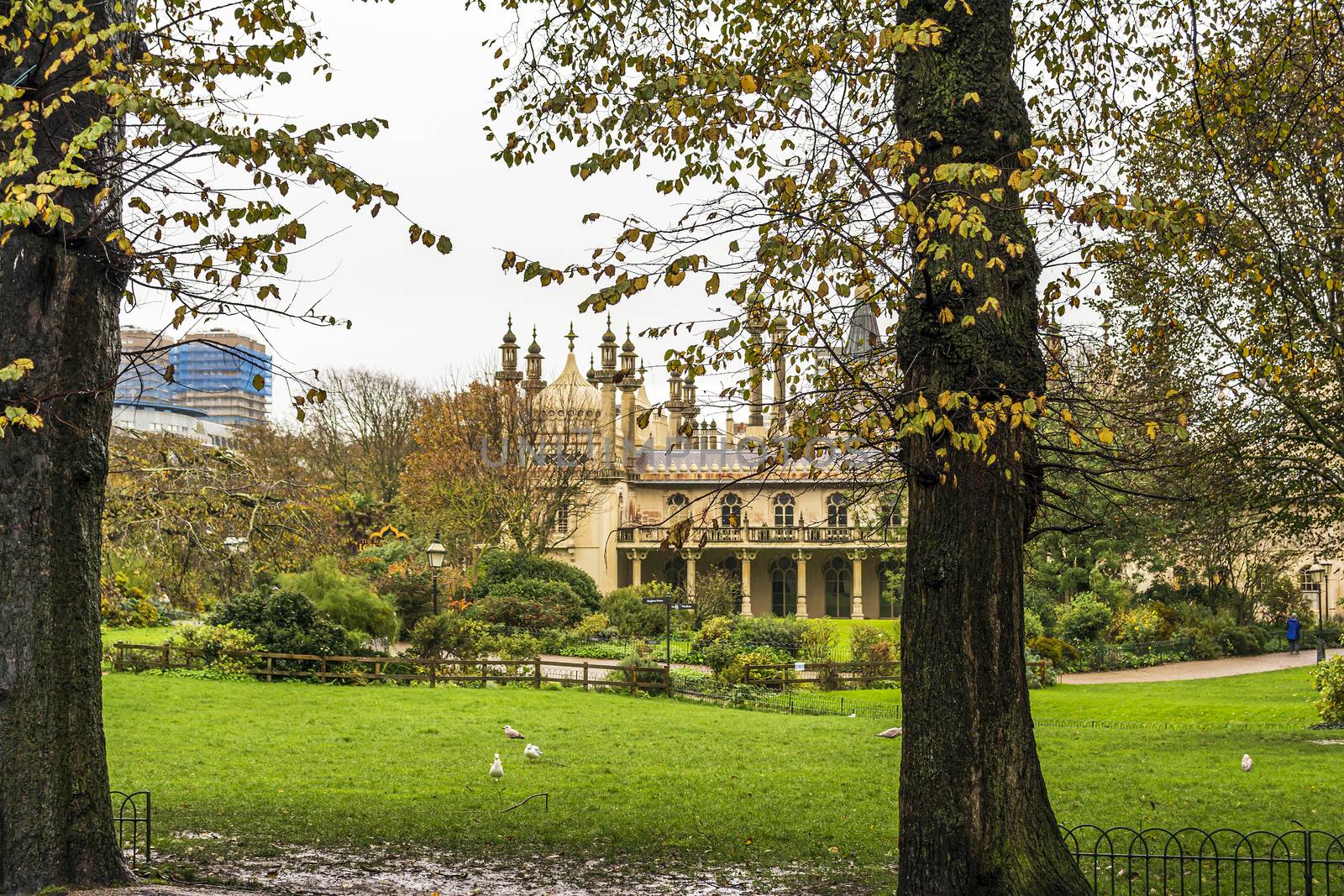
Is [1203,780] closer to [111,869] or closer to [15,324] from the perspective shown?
[111,869]

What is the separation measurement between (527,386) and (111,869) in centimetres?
4179

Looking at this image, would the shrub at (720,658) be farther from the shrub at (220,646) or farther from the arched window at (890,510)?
the shrub at (220,646)

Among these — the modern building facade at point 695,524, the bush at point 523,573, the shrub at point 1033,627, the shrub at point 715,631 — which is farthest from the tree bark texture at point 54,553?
the modern building facade at point 695,524

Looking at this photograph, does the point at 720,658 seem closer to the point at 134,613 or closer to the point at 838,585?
the point at 134,613

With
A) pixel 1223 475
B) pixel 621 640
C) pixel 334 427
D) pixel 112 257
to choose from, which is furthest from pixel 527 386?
pixel 112 257

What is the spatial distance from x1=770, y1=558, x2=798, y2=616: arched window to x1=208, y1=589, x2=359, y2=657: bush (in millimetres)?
26563

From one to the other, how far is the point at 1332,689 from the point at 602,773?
39.7 ft

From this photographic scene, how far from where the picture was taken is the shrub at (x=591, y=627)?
33844 millimetres

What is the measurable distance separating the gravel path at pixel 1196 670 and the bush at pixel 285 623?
1745 centimetres

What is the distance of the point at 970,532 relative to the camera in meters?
7.05

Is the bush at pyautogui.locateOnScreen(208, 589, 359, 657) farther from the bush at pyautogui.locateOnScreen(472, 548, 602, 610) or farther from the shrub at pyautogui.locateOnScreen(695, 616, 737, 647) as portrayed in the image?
the bush at pyautogui.locateOnScreen(472, 548, 602, 610)

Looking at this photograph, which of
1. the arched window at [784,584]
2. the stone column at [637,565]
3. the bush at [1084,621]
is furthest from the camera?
the arched window at [784,584]

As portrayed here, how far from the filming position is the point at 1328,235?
14.2 meters

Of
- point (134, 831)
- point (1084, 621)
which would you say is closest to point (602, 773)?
point (134, 831)
